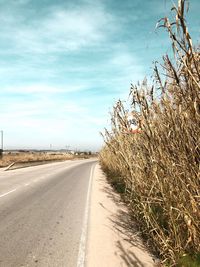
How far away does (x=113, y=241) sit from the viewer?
836cm

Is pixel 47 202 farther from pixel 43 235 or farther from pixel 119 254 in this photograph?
pixel 119 254

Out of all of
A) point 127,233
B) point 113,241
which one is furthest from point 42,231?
point 127,233

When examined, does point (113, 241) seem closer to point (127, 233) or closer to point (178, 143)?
point (127, 233)

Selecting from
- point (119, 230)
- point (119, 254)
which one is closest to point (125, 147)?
point (119, 230)

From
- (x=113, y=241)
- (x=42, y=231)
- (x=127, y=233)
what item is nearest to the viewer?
(x=113, y=241)

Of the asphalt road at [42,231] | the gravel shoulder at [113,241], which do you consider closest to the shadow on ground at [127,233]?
the gravel shoulder at [113,241]

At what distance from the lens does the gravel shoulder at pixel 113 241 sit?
6848 mm

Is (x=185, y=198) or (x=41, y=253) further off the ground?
(x=185, y=198)

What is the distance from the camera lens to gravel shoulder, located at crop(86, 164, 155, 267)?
6.85m

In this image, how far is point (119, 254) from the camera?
736cm

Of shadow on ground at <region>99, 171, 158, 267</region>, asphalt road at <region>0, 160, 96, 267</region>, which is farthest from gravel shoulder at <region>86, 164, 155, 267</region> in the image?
asphalt road at <region>0, 160, 96, 267</region>

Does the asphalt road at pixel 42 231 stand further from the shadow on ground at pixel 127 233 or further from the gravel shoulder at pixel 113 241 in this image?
Result: the shadow on ground at pixel 127 233

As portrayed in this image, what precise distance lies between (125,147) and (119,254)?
401 centimetres

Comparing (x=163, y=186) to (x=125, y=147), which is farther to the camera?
(x=125, y=147)
